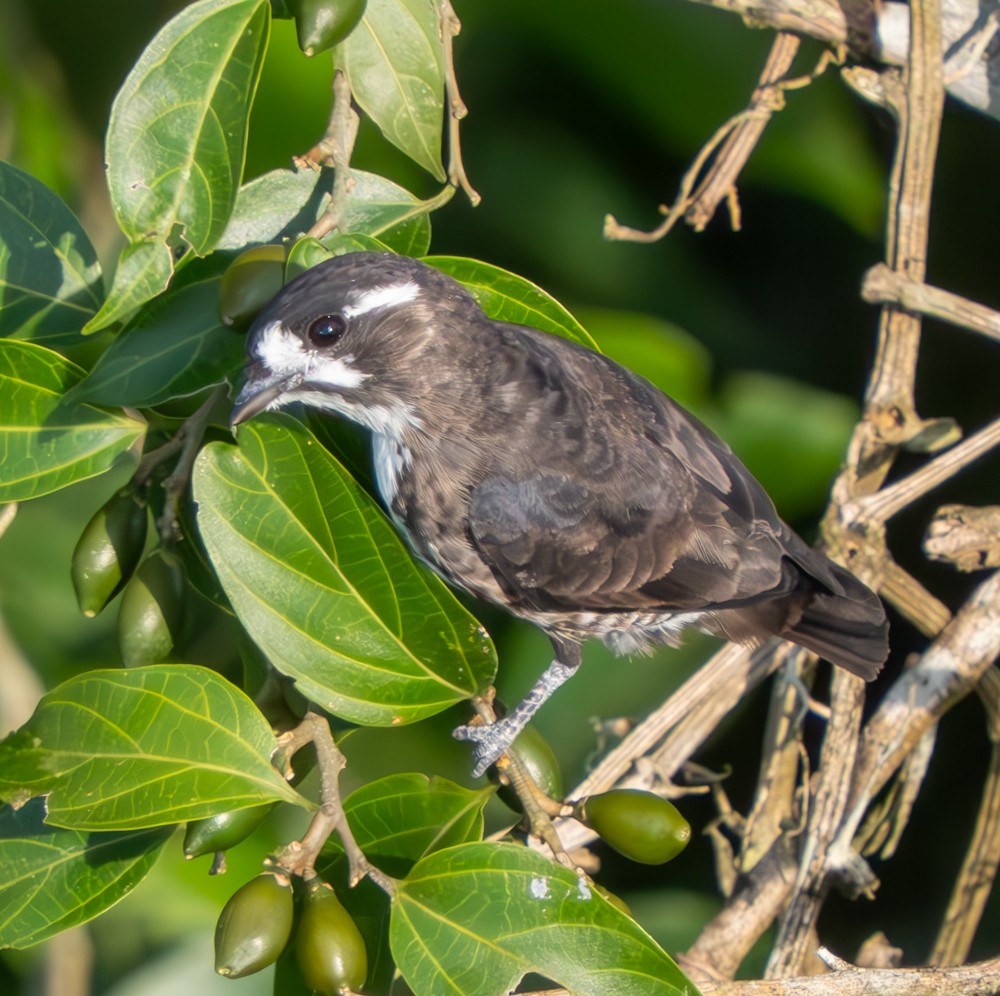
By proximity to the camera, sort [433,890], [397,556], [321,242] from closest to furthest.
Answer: [433,890]
[397,556]
[321,242]

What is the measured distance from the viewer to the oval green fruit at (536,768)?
1.86 metres

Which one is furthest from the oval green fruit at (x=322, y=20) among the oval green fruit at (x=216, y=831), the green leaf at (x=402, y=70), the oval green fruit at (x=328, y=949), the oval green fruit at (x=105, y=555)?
the oval green fruit at (x=328, y=949)

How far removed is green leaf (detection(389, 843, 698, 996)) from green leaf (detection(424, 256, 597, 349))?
32.9 inches

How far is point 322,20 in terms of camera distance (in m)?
1.66

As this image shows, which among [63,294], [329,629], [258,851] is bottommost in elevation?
[258,851]

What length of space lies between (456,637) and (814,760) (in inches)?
49.2

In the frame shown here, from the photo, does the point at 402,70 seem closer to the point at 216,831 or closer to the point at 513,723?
the point at 513,723

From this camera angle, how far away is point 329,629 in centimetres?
171

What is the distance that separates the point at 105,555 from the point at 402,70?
86 cm

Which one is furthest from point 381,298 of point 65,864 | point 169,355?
point 65,864

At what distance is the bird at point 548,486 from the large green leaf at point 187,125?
327mm

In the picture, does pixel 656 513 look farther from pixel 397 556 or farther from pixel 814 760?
pixel 814 760

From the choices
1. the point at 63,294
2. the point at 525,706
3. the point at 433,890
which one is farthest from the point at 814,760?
the point at 63,294

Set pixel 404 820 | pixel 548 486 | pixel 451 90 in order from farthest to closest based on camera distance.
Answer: pixel 548 486 → pixel 451 90 → pixel 404 820
